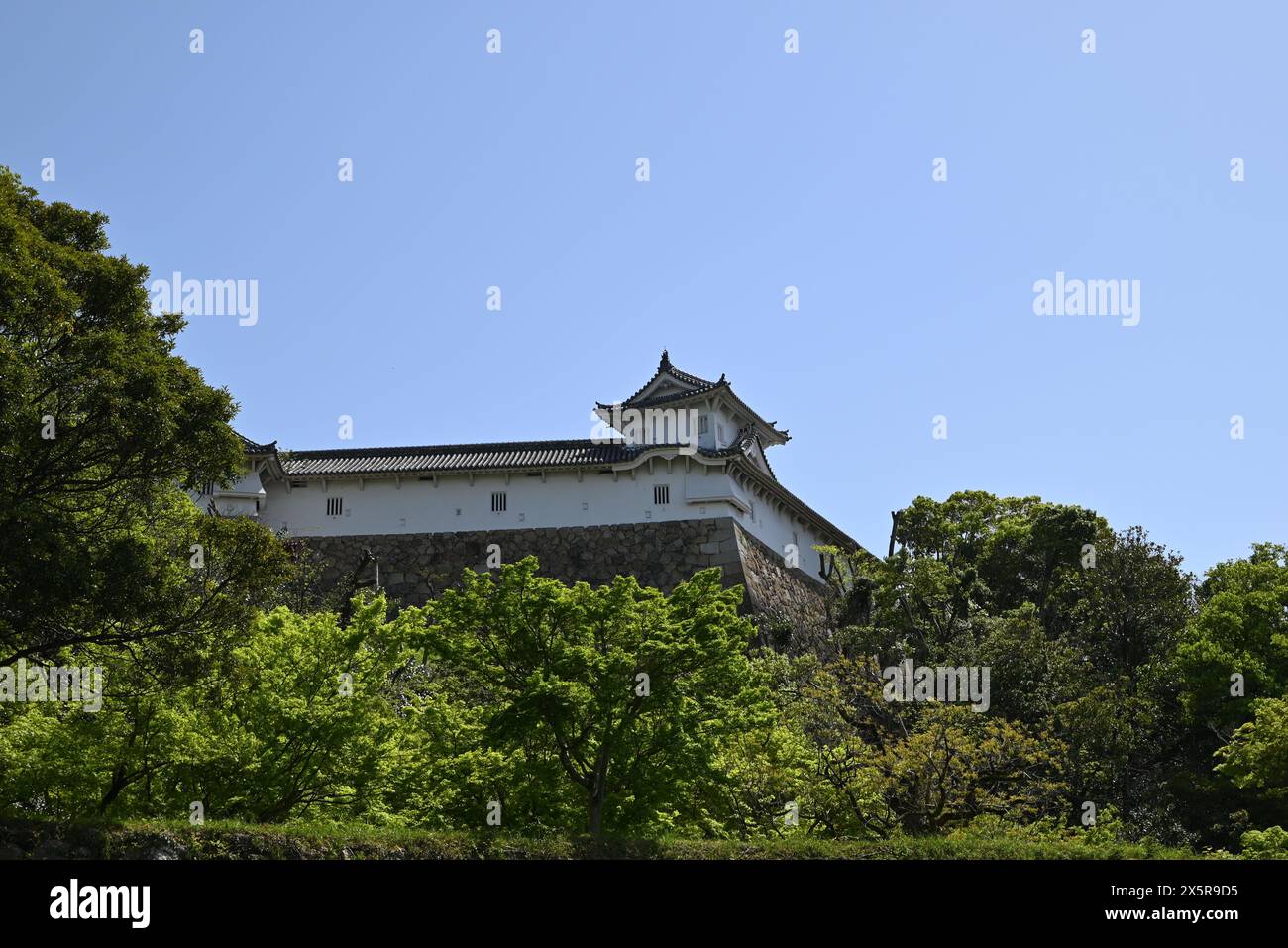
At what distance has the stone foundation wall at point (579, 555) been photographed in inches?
1610

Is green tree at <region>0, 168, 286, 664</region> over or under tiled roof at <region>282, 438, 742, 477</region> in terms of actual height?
under

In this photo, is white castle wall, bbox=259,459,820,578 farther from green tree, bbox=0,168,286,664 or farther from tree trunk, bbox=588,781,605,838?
green tree, bbox=0,168,286,664

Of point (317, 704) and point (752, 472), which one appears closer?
point (317, 704)

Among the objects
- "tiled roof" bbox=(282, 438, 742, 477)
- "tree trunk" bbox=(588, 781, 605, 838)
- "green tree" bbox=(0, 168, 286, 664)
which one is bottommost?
"tree trunk" bbox=(588, 781, 605, 838)

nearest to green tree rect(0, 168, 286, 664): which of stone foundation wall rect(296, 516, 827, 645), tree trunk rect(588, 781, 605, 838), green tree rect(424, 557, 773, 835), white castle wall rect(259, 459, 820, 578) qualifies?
green tree rect(424, 557, 773, 835)

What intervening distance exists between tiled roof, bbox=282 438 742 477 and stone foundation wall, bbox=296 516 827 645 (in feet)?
6.82

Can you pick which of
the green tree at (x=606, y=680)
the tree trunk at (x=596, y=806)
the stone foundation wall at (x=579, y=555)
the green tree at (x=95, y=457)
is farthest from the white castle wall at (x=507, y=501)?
the green tree at (x=95, y=457)

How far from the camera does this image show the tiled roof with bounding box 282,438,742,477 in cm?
4256

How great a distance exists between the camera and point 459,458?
4344 centimetres

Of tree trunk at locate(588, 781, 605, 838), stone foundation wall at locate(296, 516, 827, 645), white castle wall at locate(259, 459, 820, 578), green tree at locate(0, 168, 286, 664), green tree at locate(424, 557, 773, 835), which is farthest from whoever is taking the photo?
white castle wall at locate(259, 459, 820, 578)

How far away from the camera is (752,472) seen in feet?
144

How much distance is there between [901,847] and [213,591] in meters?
8.88
